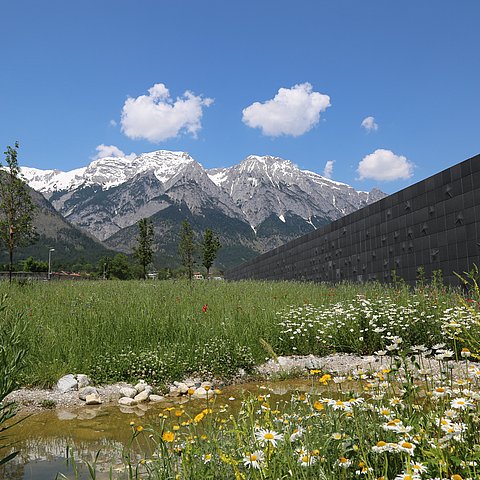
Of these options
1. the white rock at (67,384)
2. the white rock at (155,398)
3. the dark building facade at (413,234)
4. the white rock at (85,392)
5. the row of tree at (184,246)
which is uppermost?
the row of tree at (184,246)

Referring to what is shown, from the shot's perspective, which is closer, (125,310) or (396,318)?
(396,318)

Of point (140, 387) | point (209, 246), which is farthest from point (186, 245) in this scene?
point (140, 387)

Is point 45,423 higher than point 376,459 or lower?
lower

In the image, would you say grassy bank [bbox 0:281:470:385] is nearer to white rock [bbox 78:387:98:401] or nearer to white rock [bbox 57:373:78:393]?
white rock [bbox 57:373:78:393]

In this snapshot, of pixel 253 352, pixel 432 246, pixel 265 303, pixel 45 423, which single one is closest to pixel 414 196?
pixel 432 246

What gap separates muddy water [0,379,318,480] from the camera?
3.79 metres

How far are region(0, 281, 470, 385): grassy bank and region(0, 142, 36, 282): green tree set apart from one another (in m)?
9.41

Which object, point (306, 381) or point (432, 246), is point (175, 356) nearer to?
point (306, 381)

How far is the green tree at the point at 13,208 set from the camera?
18.8 meters

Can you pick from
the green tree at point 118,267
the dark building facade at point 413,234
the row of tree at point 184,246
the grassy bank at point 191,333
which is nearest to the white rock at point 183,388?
the grassy bank at point 191,333

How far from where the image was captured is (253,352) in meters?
8.12

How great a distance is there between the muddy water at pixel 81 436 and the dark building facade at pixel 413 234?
27.3ft

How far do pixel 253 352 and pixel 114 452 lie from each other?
4.21m

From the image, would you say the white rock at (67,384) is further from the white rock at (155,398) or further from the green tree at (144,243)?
the green tree at (144,243)
